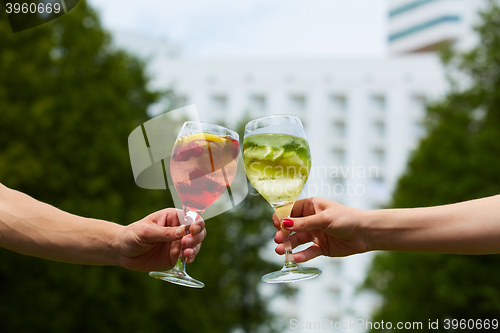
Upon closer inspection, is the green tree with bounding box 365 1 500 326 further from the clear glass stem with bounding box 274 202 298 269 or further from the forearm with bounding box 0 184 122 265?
the forearm with bounding box 0 184 122 265

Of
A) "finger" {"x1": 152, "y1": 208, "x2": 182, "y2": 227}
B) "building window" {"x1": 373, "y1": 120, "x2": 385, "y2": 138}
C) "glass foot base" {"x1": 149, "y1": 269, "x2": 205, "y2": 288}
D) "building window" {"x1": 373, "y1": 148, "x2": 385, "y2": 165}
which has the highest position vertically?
"building window" {"x1": 373, "y1": 120, "x2": 385, "y2": 138}

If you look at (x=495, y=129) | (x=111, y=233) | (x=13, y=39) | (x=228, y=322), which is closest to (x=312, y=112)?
(x=228, y=322)

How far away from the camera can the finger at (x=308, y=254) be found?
2.66 meters

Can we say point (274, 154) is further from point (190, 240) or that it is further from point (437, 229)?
point (437, 229)

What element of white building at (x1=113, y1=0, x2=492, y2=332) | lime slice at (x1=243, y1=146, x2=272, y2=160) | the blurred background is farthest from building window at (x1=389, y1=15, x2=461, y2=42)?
lime slice at (x1=243, y1=146, x2=272, y2=160)

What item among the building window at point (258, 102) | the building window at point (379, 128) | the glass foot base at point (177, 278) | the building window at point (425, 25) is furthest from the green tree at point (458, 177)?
the building window at point (425, 25)

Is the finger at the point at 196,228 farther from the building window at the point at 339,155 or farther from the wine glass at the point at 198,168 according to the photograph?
the building window at the point at 339,155

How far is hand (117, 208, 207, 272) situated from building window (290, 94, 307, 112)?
60401 millimetres

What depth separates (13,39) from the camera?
43.2 feet

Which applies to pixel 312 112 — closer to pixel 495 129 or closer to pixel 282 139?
pixel 495 129

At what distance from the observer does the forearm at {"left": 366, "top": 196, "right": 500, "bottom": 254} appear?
257 centimetres

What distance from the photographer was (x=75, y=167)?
44.3 ft

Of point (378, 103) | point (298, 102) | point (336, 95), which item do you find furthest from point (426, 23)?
point (298, 102)

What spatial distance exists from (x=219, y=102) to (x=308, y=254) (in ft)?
203
